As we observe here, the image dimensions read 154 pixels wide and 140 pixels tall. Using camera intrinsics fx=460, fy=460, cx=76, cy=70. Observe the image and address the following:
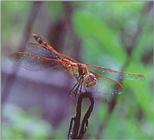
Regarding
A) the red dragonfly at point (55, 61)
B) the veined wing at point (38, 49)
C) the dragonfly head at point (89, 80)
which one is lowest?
the dragonfly head at point (89, 80)

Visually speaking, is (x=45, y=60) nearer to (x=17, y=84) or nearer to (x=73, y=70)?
(x=73, y=70)

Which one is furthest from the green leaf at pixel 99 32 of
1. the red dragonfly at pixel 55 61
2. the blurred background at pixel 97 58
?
the red dragonfly at pixel 55 61

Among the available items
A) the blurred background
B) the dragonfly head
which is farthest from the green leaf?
the dragonfly head

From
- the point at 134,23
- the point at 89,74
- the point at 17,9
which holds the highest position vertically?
the point at 17,9

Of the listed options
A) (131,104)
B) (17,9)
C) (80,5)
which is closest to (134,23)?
(80,5)

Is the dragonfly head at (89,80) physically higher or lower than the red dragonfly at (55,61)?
lower

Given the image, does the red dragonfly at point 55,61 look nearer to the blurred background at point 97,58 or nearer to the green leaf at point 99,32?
the blurred background at point 97,58
